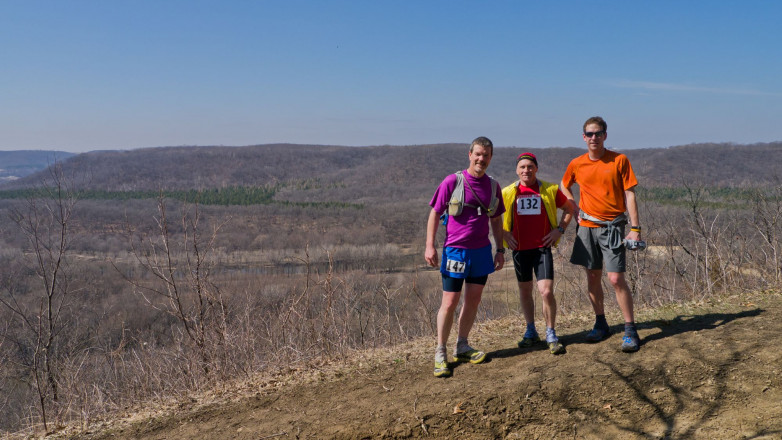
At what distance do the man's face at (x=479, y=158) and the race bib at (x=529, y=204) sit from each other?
0.55 m

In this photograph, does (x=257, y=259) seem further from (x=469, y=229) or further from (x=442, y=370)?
(x=469, y=229)

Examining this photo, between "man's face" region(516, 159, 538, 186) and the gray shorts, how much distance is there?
0.63 m

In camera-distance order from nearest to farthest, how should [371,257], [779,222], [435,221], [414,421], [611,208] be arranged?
[414,421] → [435,221] → [611,208] → [779,222] → [371,257]

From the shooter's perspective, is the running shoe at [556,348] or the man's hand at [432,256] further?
the running shoe at [556,348]

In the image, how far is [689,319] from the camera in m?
5.38

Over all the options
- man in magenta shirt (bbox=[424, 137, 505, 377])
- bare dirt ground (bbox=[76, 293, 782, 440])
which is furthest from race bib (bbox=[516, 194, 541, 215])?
bare dirt ground (bbox=[76, 293, 782, 440])

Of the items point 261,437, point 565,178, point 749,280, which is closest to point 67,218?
point 261,437

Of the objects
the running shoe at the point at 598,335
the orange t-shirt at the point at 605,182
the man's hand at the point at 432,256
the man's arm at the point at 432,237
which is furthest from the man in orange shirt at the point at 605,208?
the man's hand at the point at 432,256

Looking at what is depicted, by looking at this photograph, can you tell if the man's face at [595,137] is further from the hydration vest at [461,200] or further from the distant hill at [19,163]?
the distant hill at [19,163]

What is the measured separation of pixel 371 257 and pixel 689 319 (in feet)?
139

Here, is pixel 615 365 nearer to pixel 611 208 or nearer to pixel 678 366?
pixel 678 366

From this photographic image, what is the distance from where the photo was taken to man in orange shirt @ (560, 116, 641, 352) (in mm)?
4379

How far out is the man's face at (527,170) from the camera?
4.50 m

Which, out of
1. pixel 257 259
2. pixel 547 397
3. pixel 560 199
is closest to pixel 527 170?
pixel 560 199
